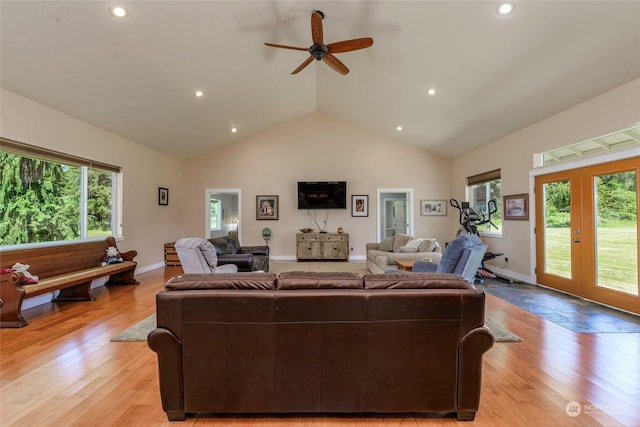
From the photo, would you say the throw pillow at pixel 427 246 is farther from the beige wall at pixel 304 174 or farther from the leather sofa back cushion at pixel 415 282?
the leather sofa back cushion at pixel 415 282

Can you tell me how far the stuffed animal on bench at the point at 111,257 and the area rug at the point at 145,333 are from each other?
7.19 ft

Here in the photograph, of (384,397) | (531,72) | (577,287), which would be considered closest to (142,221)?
(384,397)

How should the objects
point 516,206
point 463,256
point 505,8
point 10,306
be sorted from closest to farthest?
point 463,256
point 505,8
point 10,306
point 516,206

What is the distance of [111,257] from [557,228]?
7360 millimetres

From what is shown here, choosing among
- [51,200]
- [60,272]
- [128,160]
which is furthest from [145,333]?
[128,160]

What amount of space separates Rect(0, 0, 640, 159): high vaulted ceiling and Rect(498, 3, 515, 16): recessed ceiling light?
0.19ft

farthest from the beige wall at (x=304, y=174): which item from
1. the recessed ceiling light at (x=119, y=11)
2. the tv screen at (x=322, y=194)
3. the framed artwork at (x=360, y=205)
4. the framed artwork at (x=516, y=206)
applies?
the recessed ceiling light at (x=119, y=11)

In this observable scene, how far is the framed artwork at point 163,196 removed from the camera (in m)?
6.76

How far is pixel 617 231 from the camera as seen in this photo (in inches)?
139

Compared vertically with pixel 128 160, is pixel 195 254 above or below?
below

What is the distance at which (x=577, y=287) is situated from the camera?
161 inches

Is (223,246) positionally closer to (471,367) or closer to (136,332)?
(136,332)

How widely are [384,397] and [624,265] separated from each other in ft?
12.7

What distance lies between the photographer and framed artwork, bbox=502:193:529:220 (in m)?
4.99
